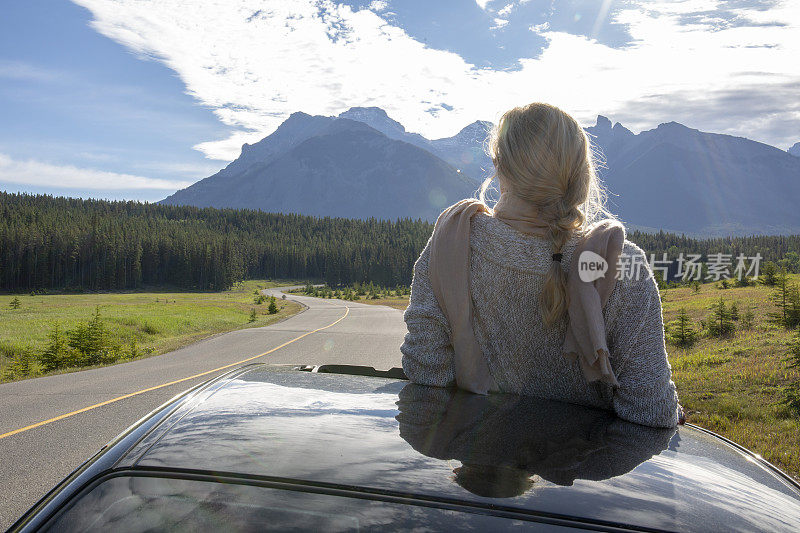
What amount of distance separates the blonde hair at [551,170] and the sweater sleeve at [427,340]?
0.44 m

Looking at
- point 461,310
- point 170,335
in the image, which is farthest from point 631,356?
point 170,335

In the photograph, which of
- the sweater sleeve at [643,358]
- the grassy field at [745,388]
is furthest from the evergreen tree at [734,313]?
the sweater sleeve at [643,358]

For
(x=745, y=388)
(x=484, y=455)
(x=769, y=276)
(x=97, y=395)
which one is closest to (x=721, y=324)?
(x=745, y=388)

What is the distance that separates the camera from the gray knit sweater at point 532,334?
5.93ft

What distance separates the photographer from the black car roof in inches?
48.3

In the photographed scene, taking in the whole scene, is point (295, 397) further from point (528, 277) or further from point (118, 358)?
point (118, 358)

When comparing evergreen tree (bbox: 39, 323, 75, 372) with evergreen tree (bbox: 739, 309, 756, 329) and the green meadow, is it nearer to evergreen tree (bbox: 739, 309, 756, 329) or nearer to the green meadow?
the green meadow

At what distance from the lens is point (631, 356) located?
72.2 inches

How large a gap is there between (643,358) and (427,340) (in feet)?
2.68

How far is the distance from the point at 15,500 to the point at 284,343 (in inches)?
482

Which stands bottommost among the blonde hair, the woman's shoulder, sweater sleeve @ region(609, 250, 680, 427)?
sweater sleeve @ region(609, 250, 680, 427)

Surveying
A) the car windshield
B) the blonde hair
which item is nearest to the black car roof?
the car windshield

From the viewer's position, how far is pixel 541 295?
189 cm

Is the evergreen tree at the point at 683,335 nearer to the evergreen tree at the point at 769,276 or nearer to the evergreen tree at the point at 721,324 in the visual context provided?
the evergreen tree at the point at 721,324
